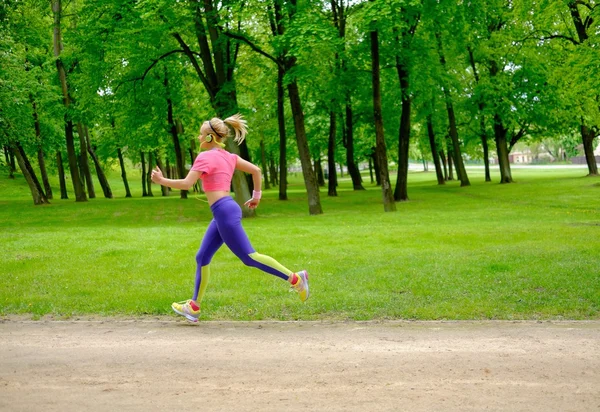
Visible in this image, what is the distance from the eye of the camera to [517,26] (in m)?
32.8

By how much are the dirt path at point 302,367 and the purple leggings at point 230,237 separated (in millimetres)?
738

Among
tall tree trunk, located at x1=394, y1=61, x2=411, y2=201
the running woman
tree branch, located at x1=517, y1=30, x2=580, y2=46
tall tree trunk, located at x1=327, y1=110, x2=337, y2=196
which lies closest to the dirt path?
the running woman

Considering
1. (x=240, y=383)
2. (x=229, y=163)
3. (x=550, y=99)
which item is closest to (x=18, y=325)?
(x=229, y=163)

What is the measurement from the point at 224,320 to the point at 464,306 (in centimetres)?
302

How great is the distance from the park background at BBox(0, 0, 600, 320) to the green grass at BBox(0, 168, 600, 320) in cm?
6

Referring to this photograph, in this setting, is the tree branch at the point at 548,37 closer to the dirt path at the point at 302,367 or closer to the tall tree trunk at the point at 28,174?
the tall tree trunk at the point at 28,174

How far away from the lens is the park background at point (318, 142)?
9.10m

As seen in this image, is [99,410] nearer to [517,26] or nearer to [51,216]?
[51,216]

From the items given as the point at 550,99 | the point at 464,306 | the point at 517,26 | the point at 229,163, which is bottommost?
the point at 464,306

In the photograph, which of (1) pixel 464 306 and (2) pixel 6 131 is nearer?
(1) pixel 464 306

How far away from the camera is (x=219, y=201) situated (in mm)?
6812

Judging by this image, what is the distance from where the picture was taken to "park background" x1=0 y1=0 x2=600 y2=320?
29.9 feet

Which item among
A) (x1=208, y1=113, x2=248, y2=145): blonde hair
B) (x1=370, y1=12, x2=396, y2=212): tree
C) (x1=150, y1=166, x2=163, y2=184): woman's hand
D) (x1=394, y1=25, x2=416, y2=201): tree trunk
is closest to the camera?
(x1=150, y1=166, x2=163, y2=184): woman's hand

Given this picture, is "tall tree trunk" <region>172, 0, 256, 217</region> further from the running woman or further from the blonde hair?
the running woman
